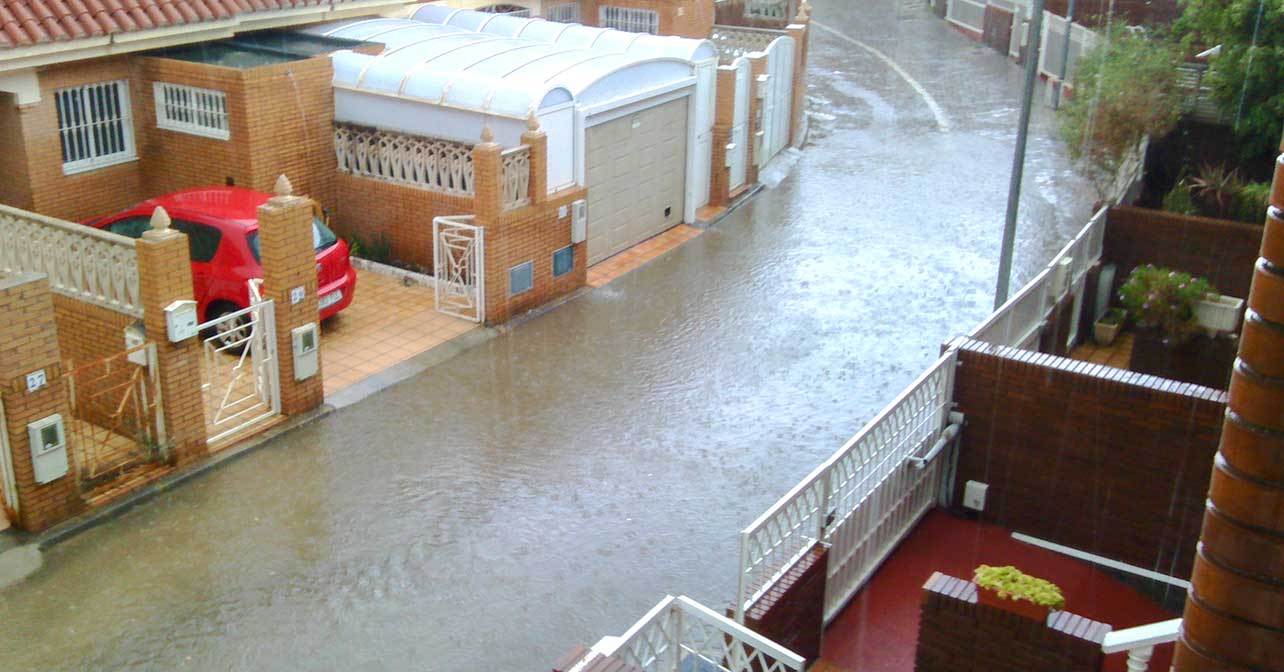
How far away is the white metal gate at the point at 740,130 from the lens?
65.5ft

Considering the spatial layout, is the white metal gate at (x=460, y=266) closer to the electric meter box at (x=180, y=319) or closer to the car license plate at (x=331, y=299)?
the car license plate at (x=331, y=299)

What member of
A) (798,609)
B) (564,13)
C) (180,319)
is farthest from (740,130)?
(798,609)

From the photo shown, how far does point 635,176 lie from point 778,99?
5993 mm

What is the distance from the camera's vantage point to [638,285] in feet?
55.4

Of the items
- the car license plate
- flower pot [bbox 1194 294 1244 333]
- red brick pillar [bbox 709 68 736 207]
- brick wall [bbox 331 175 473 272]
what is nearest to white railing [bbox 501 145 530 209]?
brick wall [bbox 331 175 473 272]

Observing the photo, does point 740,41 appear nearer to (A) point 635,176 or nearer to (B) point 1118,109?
(A) point 635,176

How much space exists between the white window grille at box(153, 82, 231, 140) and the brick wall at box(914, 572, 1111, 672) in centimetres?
1103

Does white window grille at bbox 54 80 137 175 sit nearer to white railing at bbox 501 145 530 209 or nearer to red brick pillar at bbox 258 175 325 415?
red brick pillar at bbox 258 175 325 415

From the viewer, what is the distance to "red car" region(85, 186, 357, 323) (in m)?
13.4

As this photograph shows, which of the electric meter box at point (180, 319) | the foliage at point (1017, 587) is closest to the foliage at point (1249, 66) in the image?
the foliage at point (1017, 587)

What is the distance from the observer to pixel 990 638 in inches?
336

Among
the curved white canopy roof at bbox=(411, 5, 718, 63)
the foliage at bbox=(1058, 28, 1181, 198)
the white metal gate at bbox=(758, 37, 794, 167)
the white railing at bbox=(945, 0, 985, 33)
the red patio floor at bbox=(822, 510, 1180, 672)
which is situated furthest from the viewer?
the white railing at bbox=(945, 0, 985, 33)

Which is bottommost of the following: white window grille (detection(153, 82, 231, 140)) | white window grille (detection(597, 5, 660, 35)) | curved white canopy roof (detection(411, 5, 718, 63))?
white window grille (detection(153, 82, 231, 140))

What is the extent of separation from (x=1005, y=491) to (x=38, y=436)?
7917mm
